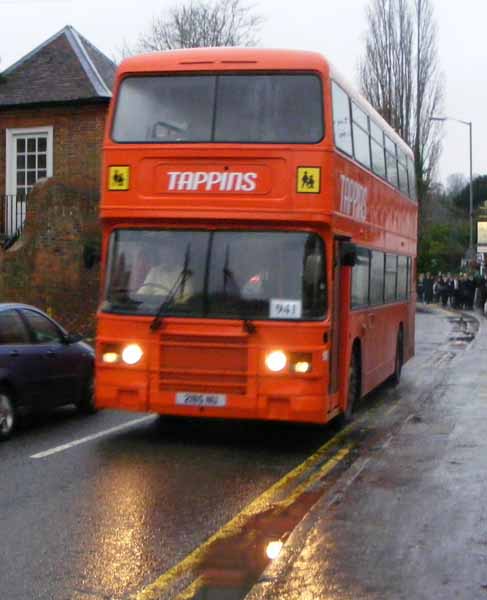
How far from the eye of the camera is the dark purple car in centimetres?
1079

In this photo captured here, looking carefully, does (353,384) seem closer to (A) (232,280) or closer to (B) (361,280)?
(B) (361,280)

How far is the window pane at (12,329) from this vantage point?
36.2 feet

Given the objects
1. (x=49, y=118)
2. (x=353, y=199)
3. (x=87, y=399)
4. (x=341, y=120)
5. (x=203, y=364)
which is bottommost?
(x=87, y=399)

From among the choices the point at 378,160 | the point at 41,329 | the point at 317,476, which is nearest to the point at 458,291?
the point at 378,160

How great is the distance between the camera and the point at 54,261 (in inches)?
859

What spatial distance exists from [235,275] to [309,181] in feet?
3.80

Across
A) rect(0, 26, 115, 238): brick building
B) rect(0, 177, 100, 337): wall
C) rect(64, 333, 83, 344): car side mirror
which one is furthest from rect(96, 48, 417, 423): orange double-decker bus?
rect(0, 26, 115, 238): brick building

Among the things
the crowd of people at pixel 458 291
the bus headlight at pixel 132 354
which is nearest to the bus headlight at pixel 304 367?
the bus headlight at pixel 132 354

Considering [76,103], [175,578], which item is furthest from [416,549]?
[76,103]

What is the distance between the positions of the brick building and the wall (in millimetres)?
2271

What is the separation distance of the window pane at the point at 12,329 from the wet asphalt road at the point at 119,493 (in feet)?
3.44

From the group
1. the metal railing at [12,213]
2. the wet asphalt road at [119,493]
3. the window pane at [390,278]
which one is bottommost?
the wet asphalt road at [119,493]

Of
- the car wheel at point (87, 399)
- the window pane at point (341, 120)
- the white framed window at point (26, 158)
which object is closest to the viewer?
the window pane at point (341, 120)

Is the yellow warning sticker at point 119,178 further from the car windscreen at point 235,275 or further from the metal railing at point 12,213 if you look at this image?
the metal railing at point 12,213
